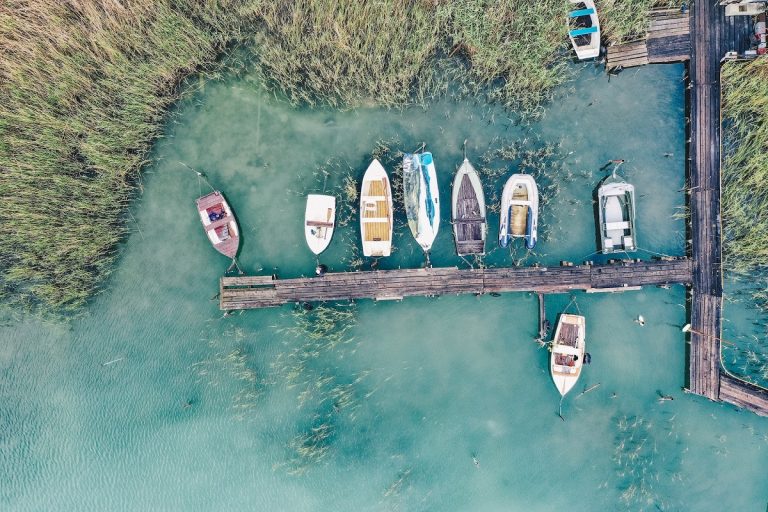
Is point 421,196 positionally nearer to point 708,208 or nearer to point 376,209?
point 376,209

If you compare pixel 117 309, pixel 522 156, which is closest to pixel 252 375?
pixel 117 309

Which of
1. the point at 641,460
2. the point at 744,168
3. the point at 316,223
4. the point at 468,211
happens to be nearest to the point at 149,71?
the point at 316,223

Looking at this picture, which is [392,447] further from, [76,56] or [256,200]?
[76,56]

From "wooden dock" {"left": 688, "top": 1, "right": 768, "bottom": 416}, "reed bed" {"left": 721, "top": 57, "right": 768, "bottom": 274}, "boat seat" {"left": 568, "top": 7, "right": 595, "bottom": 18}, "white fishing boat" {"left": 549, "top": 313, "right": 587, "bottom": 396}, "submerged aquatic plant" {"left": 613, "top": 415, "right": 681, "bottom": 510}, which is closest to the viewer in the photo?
"boat seat" {"left": 568, "top": 7, "right": 595, "bottom": 18}

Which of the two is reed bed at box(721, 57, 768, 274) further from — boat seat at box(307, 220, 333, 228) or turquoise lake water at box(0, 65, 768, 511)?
boat seat at box(307, 220, 333, 228)

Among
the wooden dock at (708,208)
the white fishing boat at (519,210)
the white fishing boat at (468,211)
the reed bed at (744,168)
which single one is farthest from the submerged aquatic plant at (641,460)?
the white fishing boat at (468,211)

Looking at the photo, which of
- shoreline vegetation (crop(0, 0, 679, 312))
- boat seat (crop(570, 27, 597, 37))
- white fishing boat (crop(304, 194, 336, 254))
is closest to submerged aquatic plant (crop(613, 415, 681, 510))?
shoreline vegetation (crop(0, 0, 679, 312))
